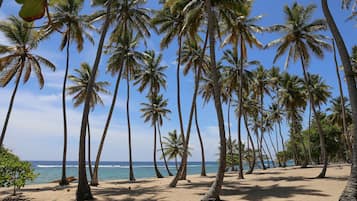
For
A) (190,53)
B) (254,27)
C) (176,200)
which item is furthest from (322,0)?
(190,53)

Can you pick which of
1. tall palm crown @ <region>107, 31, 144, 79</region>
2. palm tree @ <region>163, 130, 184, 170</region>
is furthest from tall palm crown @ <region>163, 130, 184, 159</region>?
tall palm crown @ <region>107, 31, 144, 79</region>

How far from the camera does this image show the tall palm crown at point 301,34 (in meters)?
21.7

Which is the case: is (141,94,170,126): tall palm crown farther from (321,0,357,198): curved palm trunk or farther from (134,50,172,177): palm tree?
(321,0,357,198): curved palm trunk

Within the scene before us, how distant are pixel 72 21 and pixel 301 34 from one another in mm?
16963

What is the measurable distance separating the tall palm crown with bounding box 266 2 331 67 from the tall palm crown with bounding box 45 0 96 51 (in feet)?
45.8

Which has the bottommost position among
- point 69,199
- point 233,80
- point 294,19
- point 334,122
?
point 69,199

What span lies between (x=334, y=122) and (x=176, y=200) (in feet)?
149

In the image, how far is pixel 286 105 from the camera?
37312mm

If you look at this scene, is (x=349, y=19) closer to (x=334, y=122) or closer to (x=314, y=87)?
(x=314, y=87)

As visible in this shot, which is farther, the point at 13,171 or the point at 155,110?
the point at 155,110

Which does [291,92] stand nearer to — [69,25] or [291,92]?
[291,92]

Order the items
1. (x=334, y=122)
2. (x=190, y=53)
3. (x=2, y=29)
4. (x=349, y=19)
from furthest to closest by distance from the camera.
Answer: (x=334, y=122) → (x=190, y=53) → (x=2, y=29) → (x=349, y=19)

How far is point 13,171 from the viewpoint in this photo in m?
13.8

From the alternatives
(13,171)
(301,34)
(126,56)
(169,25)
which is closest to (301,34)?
(301,34)
